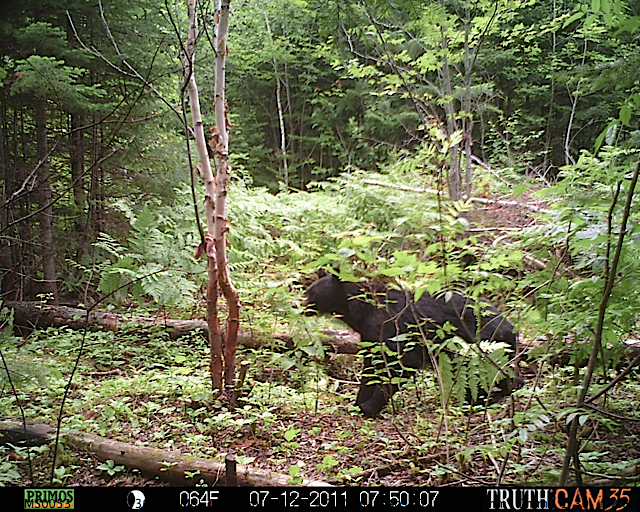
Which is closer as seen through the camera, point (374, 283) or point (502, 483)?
point (502, 483)

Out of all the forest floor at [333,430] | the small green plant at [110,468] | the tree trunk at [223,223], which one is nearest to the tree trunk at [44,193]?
Result: the forest floor at [333,430]

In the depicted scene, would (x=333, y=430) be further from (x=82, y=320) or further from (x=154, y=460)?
(x=82, y=320)

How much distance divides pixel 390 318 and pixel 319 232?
9.99 feet

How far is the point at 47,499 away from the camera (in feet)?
6.40

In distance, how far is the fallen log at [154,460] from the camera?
2271 mm

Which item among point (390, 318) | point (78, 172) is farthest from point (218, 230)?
point (78, 172)

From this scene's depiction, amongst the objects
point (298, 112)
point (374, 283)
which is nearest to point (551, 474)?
point (374, 283)

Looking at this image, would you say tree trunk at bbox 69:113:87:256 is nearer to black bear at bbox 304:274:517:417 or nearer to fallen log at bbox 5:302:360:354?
fallen log at bbox 5:302:360:354

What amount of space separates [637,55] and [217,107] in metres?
2.42

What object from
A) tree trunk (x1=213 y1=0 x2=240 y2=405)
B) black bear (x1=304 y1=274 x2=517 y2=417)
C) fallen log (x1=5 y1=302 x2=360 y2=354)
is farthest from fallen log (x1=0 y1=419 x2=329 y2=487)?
fallen log (x1=5 y1=302 x2=360 y2=354)

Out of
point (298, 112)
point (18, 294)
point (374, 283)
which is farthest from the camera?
point (298, 112)

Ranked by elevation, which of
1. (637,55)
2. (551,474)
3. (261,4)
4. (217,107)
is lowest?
(551,474)

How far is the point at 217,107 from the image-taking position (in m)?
3.17

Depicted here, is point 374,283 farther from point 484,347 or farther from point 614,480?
point 614,480
